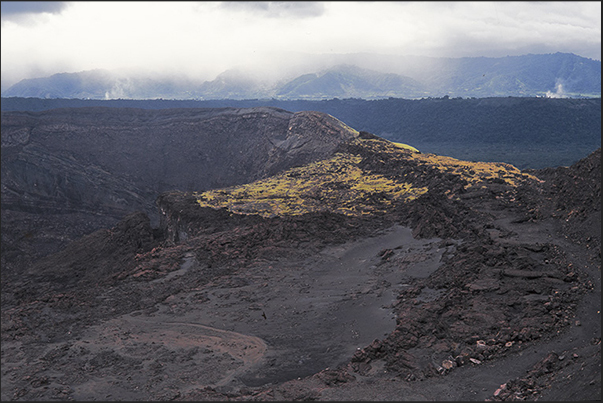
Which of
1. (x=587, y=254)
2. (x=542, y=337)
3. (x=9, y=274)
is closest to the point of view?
(x=542, y=337)

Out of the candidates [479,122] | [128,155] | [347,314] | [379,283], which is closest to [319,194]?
[379,283]

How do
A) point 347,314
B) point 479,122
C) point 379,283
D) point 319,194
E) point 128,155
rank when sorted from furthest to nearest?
point 479,122
point 128,155
point 319,194
point 379,283
point 347,314

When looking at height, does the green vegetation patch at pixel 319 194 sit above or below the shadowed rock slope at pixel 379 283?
above

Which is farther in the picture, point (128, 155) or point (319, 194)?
point (128, 155)

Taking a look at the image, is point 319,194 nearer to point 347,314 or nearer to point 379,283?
point 379,283

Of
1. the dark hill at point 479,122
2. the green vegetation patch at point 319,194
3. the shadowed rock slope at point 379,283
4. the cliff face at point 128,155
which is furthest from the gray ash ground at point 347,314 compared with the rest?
the dark hill at point 479,122

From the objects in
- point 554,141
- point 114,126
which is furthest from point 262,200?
point 554,141

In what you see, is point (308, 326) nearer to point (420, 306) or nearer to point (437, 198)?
point (420, 306)

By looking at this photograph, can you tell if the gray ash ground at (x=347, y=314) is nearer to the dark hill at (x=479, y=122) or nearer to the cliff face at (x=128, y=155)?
the cliff face at (x=128, y=155)

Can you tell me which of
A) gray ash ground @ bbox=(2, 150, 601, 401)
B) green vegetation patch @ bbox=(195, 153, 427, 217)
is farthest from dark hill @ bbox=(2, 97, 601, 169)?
gray ash ground @ bbox=(2, 150, 601, 401)
